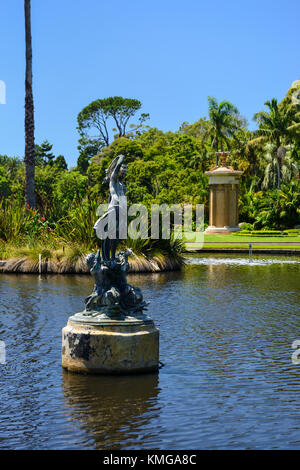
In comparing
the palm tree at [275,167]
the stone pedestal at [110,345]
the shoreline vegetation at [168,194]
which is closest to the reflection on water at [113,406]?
the stone pedestal at [110,345]

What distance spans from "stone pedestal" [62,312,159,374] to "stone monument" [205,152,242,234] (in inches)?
1686

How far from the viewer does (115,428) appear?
6.88 m

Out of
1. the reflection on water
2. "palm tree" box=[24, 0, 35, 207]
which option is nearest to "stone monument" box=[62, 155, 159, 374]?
the reflection on water

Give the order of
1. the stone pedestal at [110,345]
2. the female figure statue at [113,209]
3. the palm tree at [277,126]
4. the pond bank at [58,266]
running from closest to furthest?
the stone pedestal at [110,345] < the female figure statue at [113,209] < the pond bank at [58,266] < the palm tree at [277,126]

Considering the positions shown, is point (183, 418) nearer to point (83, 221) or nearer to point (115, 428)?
point (115, 428)

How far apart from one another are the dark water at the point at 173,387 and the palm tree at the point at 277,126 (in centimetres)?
4493

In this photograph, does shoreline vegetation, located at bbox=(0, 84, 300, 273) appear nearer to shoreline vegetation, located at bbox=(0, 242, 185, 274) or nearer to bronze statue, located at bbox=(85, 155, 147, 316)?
shoreline vegetation, located at bbox=(0, 242, 185, 274)

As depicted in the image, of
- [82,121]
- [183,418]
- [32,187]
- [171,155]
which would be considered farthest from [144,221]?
[82,121]

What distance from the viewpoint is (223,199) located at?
170ft

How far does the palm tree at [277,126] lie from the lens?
5834 centimetres

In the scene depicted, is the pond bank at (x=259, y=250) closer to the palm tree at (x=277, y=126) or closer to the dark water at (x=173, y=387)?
the dark water at (x=173, y=387)

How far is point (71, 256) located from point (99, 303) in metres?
13.3
